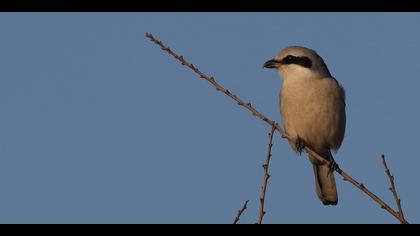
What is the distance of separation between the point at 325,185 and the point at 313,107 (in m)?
0.72

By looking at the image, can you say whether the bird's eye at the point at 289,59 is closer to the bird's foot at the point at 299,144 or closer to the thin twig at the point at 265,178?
the bird's foot at the point at 299,144

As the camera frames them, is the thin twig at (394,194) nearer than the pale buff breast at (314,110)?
Yes

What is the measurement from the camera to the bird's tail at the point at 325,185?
234 inches

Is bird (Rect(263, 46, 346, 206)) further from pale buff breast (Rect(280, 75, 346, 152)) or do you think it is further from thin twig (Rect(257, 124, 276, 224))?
thin twig (Rect(257, 124, 276, 224))

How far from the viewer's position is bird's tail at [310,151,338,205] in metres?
5.94

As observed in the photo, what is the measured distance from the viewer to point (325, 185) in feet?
19.6

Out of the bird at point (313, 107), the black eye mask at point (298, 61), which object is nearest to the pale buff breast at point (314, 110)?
the bird at point (313, 107)

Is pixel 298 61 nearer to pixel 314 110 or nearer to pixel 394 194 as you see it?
pixel 314 110

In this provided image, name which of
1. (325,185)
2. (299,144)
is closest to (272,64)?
(299,144)

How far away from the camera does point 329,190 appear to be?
19.5ft
